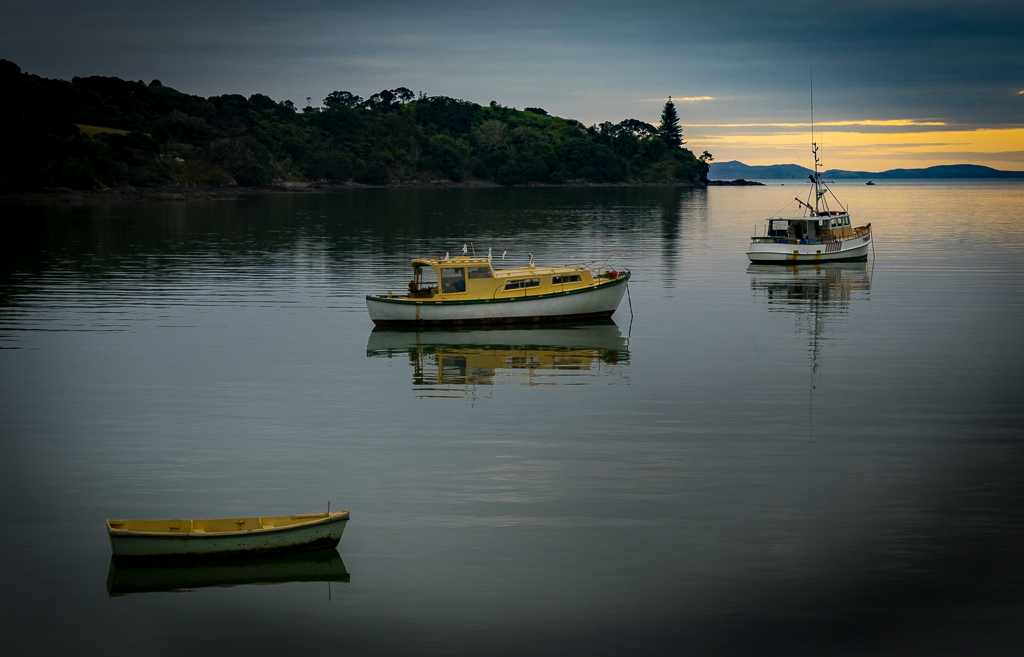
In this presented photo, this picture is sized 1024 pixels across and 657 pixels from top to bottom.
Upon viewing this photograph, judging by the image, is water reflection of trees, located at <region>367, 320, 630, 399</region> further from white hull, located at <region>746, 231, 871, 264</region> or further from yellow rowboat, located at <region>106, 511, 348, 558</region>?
white hull, located at <region>746, 231, 871, 264</region>

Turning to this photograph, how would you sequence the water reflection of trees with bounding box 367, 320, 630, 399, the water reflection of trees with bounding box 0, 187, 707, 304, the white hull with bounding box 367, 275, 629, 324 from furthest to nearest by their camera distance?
the water reflection of trees with bounding box 0, 187, 707, 304 < the white hull with bounding box 367, 275, 629, 324 < the water reflection of trees with bounding box 367, 320, 630, 399

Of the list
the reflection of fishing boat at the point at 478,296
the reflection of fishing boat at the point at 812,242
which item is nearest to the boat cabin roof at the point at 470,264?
the reflection of fishing boat at the point at 478,296

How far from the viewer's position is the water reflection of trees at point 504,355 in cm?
3512

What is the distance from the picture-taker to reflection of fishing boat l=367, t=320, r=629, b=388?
3600 cm

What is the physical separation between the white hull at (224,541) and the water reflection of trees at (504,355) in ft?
48.3

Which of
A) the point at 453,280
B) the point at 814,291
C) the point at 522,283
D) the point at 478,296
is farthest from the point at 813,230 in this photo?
the point at 453,280

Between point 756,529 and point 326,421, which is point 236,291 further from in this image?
point 756,529

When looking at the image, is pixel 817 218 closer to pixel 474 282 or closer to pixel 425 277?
pixel 474 282

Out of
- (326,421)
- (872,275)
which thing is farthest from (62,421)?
(872,275)

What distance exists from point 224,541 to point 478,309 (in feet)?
92.8

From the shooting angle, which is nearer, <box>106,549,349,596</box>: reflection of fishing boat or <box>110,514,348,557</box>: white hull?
<box>110,514,348,557</box>: white hull

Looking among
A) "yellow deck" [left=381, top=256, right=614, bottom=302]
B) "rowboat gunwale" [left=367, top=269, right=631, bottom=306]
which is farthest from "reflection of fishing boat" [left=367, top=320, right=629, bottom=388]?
"yellow deck" [left=381, top=256, right=614, bottom=302]

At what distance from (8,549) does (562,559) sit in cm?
1107

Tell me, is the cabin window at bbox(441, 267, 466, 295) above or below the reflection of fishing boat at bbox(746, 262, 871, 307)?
above
